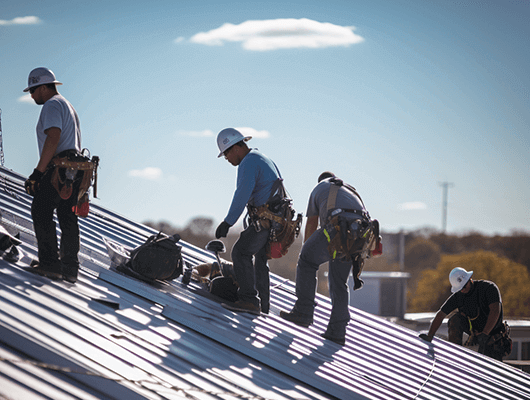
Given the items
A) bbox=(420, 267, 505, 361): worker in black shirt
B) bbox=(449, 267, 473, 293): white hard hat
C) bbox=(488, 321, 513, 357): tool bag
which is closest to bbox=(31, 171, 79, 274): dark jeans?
bbox=(420, 267, 505, 361): worker in black shirt

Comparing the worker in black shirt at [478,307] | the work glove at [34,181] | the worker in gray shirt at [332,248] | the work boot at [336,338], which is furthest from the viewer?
the worker in black shirt at [478,307]

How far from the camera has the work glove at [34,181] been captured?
5.09 meters

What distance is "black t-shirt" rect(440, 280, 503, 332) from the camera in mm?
9359

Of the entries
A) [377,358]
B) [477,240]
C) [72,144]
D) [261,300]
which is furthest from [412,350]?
[477,240]

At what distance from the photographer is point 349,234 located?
19.5ft

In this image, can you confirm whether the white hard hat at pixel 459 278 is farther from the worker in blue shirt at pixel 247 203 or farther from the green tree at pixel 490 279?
the green tree at pixel 490 279

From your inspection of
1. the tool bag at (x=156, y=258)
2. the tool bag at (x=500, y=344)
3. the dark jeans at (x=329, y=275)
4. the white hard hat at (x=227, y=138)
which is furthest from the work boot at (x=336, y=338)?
the tool bag at (x=500, y=344)

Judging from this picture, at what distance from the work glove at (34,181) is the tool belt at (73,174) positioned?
0.13 metres

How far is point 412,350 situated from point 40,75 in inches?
217

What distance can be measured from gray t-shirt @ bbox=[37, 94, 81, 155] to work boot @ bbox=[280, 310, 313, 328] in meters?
2.91

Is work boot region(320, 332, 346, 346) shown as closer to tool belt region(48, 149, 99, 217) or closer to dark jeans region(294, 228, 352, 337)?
dark jeans region(294, 228, 352, 337)

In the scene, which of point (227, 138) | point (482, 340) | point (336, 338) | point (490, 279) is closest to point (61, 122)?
point (227, 138)

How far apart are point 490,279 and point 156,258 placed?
162 feet

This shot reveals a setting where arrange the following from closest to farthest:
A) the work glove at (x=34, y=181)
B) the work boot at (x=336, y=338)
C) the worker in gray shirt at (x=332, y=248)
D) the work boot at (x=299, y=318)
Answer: the work glove at (x=34, y=181) → the worker in gray shirt at (x=332, y=248) → the work boot at (x=336, y=338) → the work boot at (x=299, y=318)
